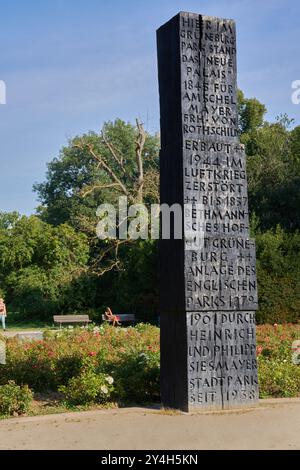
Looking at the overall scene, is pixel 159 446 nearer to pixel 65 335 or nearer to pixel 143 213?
pixel 65 335

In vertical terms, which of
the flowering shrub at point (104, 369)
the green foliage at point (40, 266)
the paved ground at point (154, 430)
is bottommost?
the paved ground at point (154, 430)

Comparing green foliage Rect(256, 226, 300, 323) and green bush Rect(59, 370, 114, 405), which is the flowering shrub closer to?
green bush Rect(59, 370, 114, 405)

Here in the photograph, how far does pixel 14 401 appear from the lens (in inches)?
291

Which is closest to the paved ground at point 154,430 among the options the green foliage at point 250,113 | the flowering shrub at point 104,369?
the flowering shrub at point 104,369

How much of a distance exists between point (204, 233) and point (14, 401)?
2.95 metres

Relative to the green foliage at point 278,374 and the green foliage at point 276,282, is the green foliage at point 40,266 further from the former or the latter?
the green foliage at point 278,374

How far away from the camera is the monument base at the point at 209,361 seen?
23.7ft

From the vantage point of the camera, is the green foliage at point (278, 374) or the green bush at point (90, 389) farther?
the green foliage at point (278, 374)

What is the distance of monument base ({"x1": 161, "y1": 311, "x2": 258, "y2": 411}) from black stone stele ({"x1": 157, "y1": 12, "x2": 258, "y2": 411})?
1cm

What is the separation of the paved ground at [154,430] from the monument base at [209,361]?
0.24m

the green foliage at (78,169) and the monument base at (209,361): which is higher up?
the green foliage at (78,169)

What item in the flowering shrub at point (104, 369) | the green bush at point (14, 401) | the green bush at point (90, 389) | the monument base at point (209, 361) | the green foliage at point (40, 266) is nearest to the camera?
the monument base at point (209, 361)

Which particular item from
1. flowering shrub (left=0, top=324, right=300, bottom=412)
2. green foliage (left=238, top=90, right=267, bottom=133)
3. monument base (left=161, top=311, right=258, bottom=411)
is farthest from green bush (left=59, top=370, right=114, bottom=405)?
green foliage (left=238, top=90, right=267, bottom=133)

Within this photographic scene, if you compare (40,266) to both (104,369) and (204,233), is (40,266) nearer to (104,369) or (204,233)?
(104,369)
